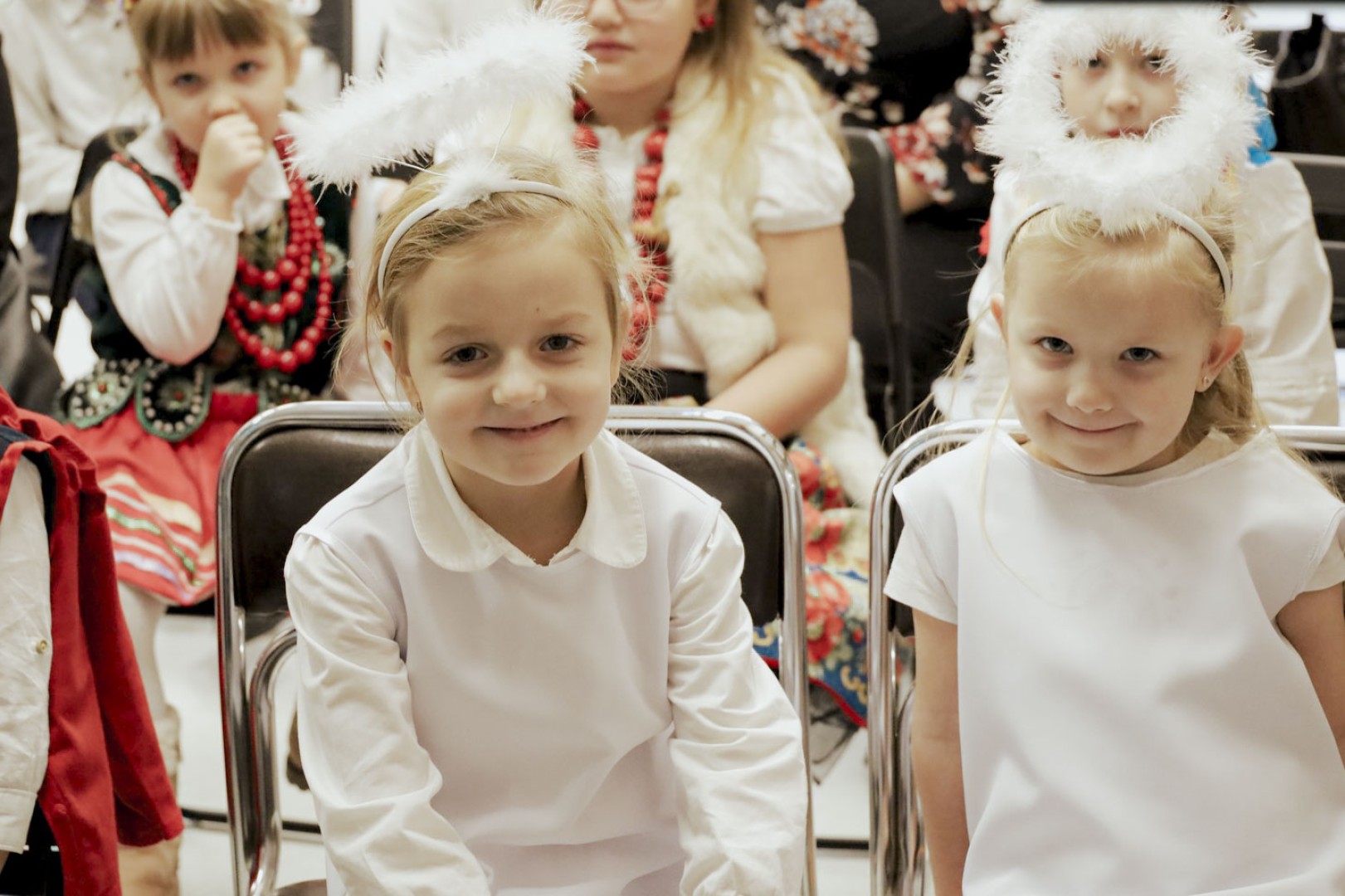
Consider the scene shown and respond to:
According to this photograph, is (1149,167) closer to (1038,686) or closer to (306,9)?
(1038,686)

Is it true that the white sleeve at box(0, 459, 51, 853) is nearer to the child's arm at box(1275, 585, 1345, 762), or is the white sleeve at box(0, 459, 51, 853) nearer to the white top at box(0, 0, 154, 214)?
the child's arm at box(1275, 585, 1345, 762)

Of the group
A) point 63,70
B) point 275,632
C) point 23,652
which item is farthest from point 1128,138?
point 63,70

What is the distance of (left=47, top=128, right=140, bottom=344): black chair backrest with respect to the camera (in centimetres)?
212

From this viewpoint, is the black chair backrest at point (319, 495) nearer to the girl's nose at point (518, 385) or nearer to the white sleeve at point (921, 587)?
the white sleeve at point (921, 587)

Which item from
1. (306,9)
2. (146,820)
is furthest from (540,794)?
(306,9)

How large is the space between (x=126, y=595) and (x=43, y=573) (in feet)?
2.40

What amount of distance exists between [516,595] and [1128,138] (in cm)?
60

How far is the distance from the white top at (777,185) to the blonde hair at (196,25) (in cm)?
49

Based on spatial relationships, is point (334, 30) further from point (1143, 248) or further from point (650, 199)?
point (1143, 248)

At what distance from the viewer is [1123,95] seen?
1.49 meters

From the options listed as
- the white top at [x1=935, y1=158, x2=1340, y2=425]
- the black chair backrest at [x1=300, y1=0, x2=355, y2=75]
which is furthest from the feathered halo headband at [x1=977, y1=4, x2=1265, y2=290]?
the black chair backrest at [x1=300, y1=0, x2=355, y2=75]

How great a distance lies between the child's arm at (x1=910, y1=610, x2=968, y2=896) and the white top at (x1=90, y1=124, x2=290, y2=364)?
1127mm

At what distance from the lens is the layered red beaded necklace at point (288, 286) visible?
6.61 ft

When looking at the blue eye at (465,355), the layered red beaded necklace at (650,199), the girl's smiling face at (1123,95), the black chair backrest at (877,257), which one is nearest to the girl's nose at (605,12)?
the layered red beaded necklace at (650,199)
